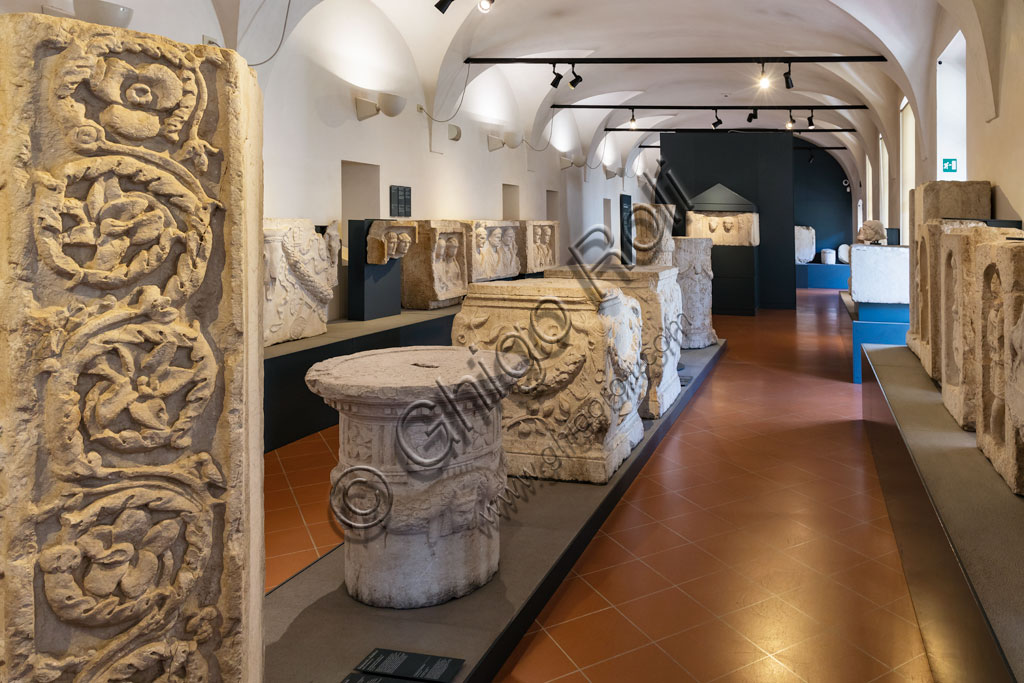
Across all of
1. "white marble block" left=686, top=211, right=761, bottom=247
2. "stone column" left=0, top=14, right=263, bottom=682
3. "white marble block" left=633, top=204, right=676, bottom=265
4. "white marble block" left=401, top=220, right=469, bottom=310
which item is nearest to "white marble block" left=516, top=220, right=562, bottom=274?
"white marble block" left=633, top=204, right=676, bottom=265

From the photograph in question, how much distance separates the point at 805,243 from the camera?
93.1 feet

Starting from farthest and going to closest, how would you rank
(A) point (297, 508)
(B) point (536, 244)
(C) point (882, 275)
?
(B) point (536, 244) < (C) point (882, 275) < (A) point (297, 508)

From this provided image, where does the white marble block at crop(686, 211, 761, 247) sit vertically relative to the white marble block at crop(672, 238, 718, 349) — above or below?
above

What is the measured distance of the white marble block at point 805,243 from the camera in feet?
92.4

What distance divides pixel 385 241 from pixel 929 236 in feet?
18.9

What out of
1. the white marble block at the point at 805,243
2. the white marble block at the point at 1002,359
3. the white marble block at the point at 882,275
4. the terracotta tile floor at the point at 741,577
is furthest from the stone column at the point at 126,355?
the white marble block at the point at 805,243

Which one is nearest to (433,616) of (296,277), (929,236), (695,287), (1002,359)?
(1002,359)

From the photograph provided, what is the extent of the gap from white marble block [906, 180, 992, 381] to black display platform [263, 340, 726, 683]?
2.89 meters

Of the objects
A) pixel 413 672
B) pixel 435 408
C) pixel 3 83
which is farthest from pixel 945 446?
pixel 3 83

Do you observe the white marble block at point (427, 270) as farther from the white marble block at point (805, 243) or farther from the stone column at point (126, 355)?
the white marble block at point (805, 243)

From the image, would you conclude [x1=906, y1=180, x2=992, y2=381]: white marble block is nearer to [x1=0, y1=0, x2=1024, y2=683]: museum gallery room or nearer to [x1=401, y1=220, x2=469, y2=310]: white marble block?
[x1=0, y1=0, x2=1024, y2=683]: museum gallery room

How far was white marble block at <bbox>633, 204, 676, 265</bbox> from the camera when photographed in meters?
12.4

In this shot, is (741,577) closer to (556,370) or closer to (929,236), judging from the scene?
(556,370)

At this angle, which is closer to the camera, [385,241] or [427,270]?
[385,241]
